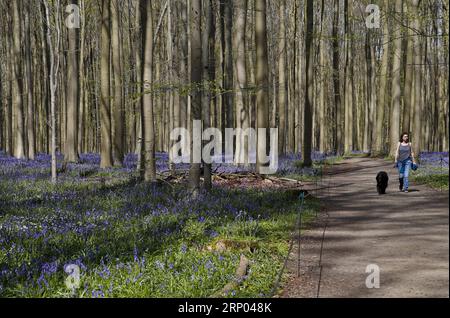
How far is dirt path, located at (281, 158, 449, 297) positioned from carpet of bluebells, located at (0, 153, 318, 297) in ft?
1.89

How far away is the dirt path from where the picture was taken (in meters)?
5.81

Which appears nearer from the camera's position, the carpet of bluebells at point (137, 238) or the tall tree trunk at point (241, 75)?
the carpet of bluebells at point (137, 238)

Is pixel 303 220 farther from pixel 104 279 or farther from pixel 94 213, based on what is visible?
pixel 104 279

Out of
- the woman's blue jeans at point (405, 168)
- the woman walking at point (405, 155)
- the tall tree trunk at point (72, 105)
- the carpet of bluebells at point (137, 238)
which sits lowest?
the carpet of bluebells at point (137, 238)

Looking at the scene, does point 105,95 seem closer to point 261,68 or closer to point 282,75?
point 261,68

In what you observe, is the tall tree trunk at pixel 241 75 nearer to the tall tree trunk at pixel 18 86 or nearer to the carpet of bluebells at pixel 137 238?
the carpet of bluebells at pixel 137 238

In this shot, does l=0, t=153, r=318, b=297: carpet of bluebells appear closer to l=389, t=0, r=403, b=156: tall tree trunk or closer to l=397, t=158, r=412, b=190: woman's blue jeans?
l=397, t=158, r=412, b=190: woman's blue jeans

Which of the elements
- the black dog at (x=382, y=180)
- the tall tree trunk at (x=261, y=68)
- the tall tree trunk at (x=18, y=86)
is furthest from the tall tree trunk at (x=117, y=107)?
the black dog at (x=382, y=180)

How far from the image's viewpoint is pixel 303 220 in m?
10.6

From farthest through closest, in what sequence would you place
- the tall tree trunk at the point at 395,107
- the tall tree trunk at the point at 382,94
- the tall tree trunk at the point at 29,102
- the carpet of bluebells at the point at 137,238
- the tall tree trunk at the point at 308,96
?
1. the tall tree trunk at the point at 382,94
2. the tall tree trunk at the point at 395,107
3. the tall tree trunk at the point at 29,102
4. the tall tree trunk at the point at 308,96
5. the carpet of bluebells at the point at 137,238

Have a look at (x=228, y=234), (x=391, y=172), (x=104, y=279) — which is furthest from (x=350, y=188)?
(x=104, y=279)

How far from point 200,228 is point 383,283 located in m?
3.74

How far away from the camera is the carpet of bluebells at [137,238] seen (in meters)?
5.72

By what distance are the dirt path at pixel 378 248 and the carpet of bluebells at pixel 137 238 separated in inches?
22.7
